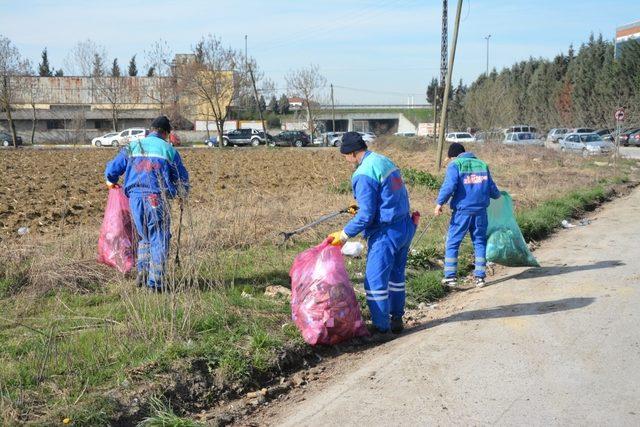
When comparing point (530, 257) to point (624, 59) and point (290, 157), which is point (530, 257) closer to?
point (290, 157)

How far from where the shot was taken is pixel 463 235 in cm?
820

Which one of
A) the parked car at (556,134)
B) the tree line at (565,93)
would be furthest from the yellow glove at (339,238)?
the parked car at (556,134)

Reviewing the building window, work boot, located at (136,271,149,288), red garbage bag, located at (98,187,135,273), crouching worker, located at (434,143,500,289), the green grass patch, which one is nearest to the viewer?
work boot, located at (136,271,149,288)

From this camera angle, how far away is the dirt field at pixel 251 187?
408 inches

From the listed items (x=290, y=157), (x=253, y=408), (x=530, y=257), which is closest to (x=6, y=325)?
(x=253, y=408)

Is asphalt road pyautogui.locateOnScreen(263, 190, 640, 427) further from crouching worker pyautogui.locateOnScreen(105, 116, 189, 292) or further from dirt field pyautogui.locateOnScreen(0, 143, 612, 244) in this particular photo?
dirt field pyautogui.locateOnScreen(0, 143, 612, 244)

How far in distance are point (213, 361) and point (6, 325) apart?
202cm

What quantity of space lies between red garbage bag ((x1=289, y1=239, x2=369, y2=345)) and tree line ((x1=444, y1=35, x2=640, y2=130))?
33278 mm

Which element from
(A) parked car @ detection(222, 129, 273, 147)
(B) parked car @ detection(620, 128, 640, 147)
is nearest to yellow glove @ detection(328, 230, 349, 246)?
(B) parked car @ detection(620, 128, 640, 147)

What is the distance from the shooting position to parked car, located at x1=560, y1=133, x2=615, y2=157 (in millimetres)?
34156

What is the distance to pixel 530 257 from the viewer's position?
8.76 metres

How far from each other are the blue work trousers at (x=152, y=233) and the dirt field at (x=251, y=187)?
521 mm

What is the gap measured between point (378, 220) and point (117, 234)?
326 centimetres

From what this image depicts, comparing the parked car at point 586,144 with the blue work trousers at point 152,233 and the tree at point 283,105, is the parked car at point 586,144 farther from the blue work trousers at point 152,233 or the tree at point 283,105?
the tree at point 283,105
